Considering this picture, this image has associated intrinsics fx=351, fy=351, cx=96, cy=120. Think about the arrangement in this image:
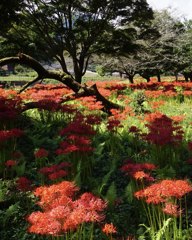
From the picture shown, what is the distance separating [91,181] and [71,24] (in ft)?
57.9

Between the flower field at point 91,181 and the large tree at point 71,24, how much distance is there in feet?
39.5

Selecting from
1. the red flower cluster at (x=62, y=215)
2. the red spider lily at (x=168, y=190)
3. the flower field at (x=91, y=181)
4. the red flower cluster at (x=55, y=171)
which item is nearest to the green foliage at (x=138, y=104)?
the flower field at (x=91, y=181)

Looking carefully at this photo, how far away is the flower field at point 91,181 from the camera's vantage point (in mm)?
3590

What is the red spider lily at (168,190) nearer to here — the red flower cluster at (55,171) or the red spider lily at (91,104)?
the red flower cluster at (55,171)

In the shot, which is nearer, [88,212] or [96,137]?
[88,212]

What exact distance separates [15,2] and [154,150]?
14.5 m

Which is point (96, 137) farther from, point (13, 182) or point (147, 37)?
point (147, 37)

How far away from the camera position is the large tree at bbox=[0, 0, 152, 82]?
2147cm

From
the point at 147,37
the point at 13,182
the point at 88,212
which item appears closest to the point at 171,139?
the point at 13,182

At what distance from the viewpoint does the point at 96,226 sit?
15.7ft

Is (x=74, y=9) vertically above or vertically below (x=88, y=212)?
above

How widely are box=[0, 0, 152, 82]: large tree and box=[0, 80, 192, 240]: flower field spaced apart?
39.5 ft

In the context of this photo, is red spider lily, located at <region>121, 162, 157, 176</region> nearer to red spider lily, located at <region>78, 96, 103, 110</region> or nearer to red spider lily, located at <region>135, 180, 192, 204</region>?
red spider lily, located at <region>135, 180, 192, 204</region>

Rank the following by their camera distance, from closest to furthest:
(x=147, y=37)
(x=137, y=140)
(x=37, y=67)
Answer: (x=137, y=140) < (x=37, y=67) < (x=147, y=37)
